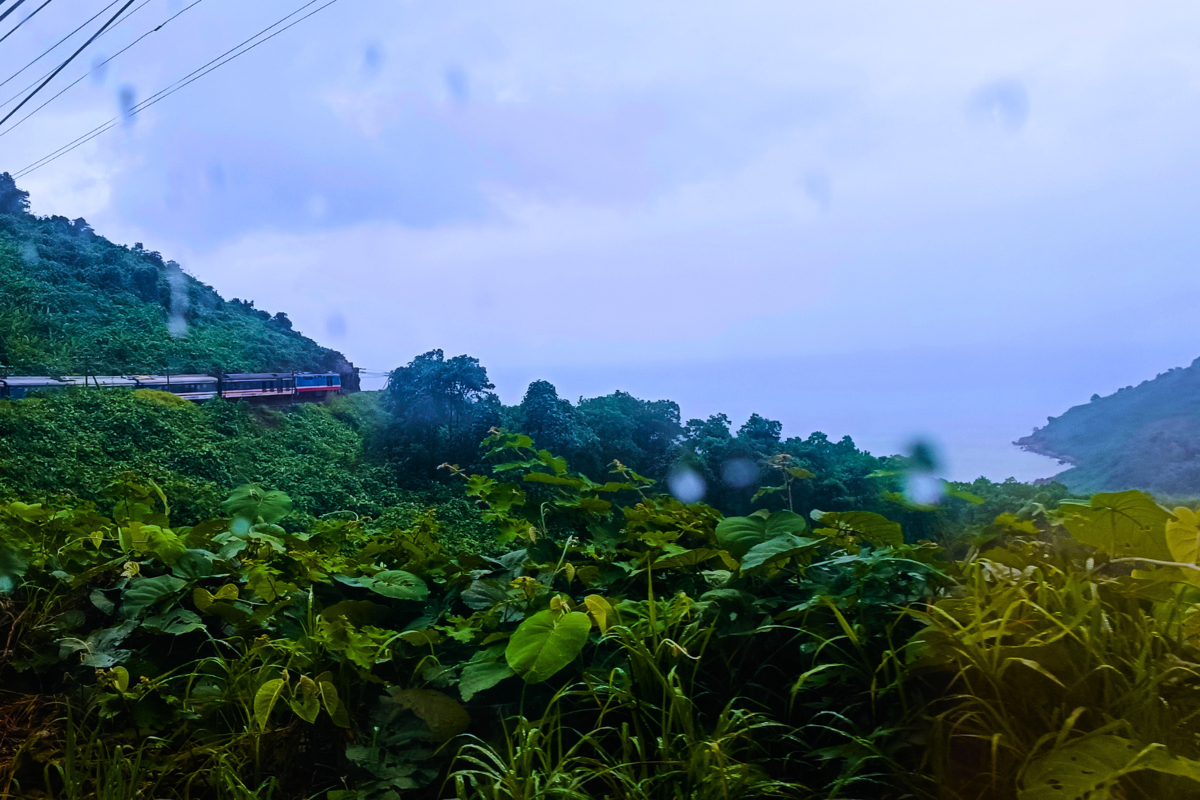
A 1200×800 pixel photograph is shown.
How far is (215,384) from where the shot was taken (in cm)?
213

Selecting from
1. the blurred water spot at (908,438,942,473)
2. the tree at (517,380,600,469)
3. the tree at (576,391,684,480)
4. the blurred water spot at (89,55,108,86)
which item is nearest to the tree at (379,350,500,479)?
the tree at (517,380,600,469)

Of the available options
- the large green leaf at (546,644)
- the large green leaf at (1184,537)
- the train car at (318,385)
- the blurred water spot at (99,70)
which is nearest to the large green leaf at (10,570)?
the train car at (318,385)

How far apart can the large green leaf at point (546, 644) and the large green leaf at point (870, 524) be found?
1.16 feet

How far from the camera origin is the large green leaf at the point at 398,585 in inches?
41.9

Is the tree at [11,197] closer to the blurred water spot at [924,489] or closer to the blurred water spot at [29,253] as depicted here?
the blurred water spot at [29,253]

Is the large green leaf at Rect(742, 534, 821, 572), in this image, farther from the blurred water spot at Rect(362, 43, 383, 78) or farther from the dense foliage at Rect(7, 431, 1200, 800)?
the blurred water spot at Rect(362, 43, 383, 78)

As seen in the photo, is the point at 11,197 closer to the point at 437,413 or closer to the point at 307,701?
the point at 437,413

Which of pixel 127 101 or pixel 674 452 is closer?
pixel 674 452

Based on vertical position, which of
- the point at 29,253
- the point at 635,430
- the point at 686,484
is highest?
the point at 29,253

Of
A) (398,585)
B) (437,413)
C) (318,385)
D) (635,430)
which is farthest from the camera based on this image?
(318,385)

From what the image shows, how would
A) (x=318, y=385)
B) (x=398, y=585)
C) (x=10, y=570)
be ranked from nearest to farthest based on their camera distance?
(x=398, y=585) < (x=10, y=570) < (x=318, y=385)

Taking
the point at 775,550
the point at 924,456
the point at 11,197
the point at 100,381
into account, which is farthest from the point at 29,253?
the point at 924,456

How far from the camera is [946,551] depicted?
0.98 meters

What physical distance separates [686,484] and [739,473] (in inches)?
4.5
